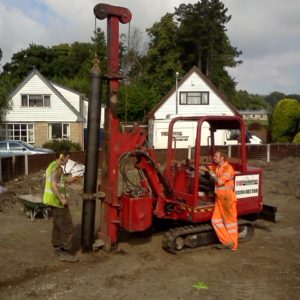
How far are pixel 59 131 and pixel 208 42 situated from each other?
2899 centimetres

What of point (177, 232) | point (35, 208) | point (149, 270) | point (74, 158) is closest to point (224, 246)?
point (177, 232)

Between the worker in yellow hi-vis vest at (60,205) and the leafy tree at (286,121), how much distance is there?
106 feet

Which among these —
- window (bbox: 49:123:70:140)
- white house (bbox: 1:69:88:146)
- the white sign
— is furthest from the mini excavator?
window (bbox: 49:123:70:140)

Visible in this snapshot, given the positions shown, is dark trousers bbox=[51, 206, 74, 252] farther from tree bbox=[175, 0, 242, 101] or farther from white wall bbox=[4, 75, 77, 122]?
tree bbox=[175, 0, 242, 101]

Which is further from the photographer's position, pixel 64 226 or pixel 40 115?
pixel 40 115

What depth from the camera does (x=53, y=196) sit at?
27.2 feet

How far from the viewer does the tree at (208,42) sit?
205 ft

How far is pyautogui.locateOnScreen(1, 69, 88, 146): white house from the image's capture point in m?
41.0

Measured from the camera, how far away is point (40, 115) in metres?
41.2

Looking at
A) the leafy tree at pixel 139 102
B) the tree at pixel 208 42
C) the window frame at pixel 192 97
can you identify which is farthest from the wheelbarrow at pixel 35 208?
the tree at pixel 208 42

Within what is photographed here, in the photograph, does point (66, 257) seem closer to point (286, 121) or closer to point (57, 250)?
point (57, 250)

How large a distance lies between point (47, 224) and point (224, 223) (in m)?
4.26

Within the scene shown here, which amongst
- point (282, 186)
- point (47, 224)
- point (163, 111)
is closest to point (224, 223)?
point (47, 224)

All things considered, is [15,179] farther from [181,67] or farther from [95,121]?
[181,67]
